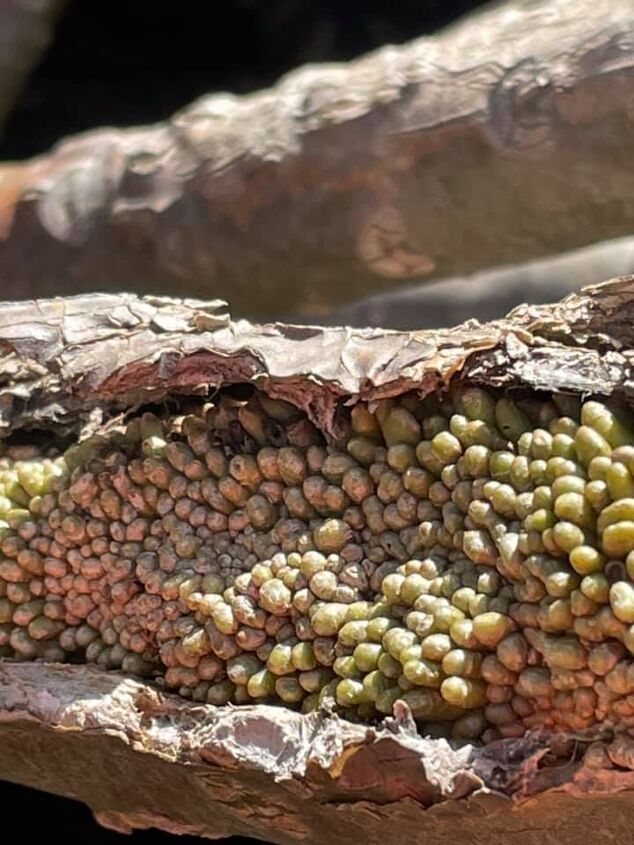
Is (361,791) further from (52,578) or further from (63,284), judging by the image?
(63,284)

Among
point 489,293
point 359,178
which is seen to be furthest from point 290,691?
point 489,293

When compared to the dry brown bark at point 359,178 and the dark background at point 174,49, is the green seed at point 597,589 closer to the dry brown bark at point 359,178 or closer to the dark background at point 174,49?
the dry brown bark at point 359,178

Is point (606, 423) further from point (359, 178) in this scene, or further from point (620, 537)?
point (359, 178)

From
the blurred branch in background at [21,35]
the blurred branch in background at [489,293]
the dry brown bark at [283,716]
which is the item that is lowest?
the blurred branch in background at [489,293]

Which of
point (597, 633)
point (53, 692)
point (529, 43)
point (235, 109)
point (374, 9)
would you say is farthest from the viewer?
point (374, 9)

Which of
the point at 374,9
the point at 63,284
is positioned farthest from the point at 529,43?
the point at 374,9

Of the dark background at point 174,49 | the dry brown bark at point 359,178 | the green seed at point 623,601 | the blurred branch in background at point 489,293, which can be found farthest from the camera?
the dark background at point 174,49

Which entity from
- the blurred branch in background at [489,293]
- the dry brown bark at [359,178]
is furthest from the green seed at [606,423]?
the blurred branch in background at [489,293]
